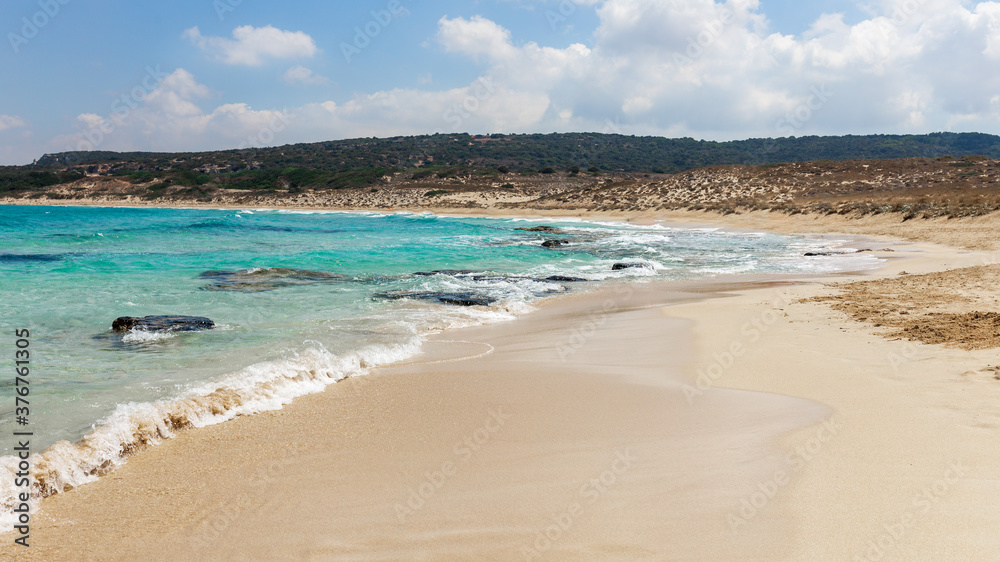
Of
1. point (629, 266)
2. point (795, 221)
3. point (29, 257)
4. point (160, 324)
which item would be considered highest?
point (795, 221)

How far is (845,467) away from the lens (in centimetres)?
357

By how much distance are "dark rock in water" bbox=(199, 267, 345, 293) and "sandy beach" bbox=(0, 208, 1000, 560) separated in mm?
8171

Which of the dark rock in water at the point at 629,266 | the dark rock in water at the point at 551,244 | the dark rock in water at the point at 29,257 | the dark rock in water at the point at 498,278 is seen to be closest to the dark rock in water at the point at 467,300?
the dark rock in water at the point at 498,278

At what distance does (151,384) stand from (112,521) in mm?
2835

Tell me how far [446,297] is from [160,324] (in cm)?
509

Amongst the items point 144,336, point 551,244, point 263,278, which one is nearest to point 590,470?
point 144,336

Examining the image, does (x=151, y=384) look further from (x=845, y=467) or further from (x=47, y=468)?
(x=845, y=467)

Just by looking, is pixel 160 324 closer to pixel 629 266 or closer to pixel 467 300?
pixel 467 300

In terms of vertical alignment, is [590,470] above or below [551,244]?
below

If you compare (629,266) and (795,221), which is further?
(795,221)

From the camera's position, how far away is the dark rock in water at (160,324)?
27.1 feet

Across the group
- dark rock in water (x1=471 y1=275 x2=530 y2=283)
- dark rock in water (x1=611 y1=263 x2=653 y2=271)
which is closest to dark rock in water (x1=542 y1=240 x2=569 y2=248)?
dark rock in water (x1=611 y1=263 x2=653 y2=271)

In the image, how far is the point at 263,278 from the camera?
1465cm

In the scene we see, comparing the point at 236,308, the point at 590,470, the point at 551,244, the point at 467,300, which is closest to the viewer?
the point at 590,470
